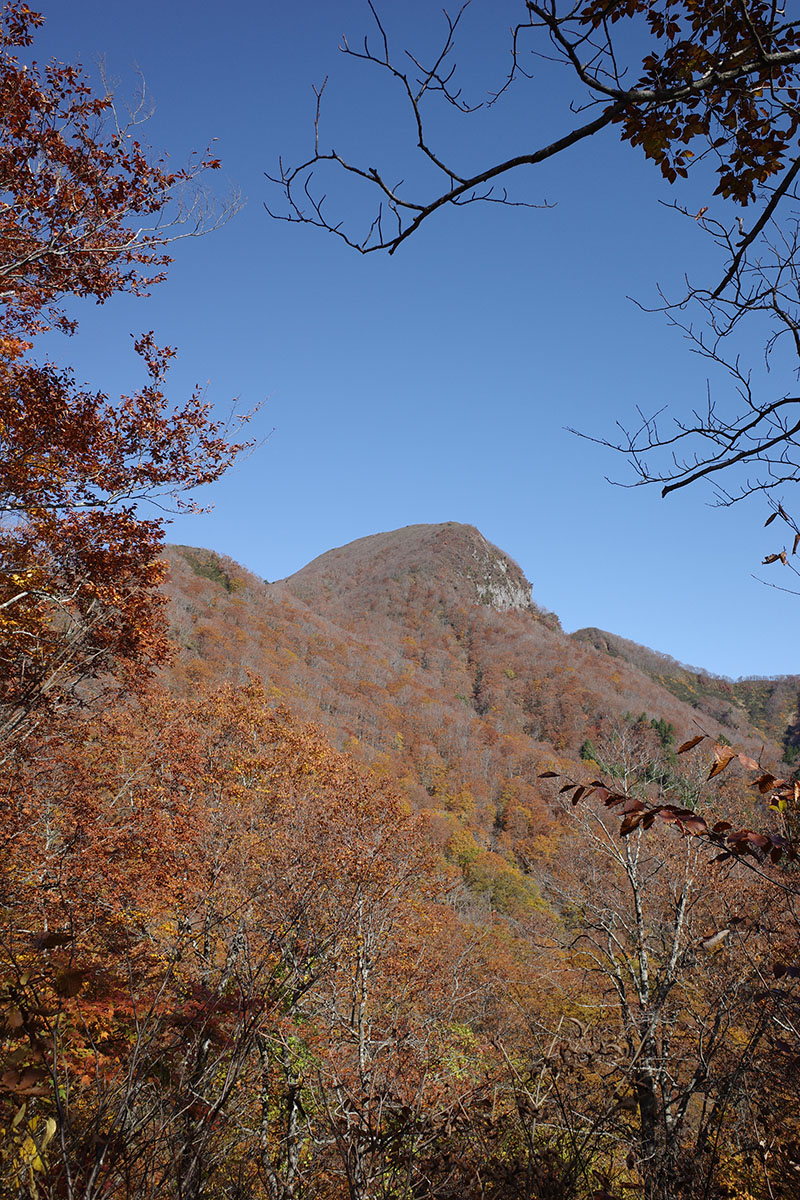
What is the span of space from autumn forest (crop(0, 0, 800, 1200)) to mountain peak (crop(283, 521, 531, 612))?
90.1m

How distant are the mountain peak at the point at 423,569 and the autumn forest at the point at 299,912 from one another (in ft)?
296

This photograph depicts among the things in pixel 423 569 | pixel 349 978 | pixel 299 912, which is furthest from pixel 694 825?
pixel 423 569

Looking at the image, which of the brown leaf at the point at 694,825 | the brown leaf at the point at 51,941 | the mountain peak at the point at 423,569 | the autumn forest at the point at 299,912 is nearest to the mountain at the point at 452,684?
the mountain peak at the point at 423,569

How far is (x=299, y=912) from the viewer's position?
2424 millimetres

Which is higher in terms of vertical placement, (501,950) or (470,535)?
(470,535)

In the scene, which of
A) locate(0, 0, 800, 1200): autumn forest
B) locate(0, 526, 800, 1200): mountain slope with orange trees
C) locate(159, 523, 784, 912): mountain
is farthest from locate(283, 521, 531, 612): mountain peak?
locate(0, 0, 800, 1200): autumn forest

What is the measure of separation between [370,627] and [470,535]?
5403 cm

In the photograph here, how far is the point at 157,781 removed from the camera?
13336 mm

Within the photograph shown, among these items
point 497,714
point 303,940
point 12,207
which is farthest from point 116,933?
point 497,714

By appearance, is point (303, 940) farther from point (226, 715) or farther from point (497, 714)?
point (497, 714)

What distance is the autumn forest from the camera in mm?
1907

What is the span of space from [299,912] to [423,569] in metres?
121

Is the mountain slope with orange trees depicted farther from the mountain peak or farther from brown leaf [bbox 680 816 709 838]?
the mountain peak

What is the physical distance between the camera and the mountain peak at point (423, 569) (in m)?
118
